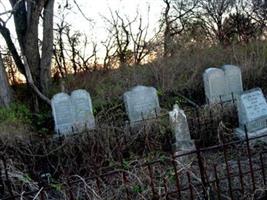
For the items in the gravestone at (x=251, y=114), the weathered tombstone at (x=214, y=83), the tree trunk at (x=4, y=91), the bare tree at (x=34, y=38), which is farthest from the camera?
the bare tree at (x=34, y=38)

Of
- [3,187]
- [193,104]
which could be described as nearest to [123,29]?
[193,104]

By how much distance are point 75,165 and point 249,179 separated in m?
2.45

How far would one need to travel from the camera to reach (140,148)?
275 inches

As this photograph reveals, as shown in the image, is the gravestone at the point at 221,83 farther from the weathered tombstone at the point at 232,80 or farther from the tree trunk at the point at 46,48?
the tree trunk at the point at 46,48

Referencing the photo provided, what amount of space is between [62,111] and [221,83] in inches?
135

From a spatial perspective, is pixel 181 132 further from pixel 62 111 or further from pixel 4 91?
pixel 4 91

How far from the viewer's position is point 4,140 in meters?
7.41

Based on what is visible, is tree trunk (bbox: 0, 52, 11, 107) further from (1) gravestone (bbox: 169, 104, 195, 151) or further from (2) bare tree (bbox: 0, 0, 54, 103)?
(1) gravestone (bbox: 169, 104, 195, 151)

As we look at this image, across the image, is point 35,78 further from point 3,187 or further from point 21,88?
point 3,187

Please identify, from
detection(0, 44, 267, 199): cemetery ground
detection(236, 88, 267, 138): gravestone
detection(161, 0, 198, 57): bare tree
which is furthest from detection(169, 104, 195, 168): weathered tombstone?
detection(161, 0, 198, 57): bare tree

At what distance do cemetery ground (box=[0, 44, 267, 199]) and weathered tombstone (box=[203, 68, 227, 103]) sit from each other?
715 millimetres

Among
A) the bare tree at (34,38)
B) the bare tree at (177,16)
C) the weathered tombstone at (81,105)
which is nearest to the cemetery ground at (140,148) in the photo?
the weathered tombstone at (81,105)

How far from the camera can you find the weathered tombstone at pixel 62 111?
9469 millimetres

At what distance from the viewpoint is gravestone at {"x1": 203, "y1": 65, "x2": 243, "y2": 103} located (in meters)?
9.94
